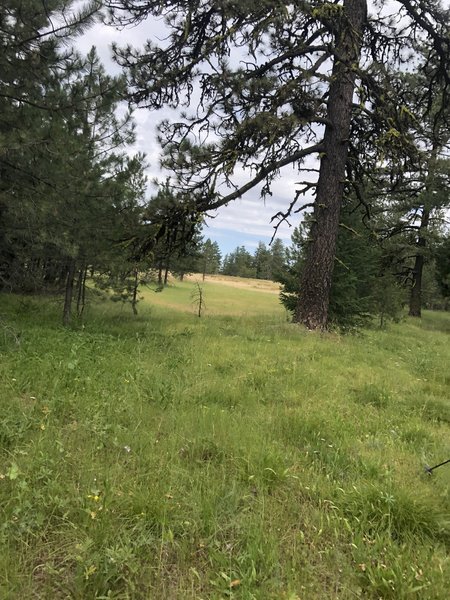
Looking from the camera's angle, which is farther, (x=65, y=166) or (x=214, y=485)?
(x=65, y=166)

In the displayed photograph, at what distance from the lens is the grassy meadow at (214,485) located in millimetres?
2053

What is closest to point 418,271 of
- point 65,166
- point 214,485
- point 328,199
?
point 328,199

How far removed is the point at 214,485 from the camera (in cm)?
271

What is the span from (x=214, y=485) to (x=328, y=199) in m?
7.54

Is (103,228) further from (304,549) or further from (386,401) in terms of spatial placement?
(304,549)

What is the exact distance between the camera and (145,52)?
8789 mm

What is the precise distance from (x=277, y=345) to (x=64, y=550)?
217 inches

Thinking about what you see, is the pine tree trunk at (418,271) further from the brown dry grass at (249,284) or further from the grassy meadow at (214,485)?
the brown dry grass at (249,284)

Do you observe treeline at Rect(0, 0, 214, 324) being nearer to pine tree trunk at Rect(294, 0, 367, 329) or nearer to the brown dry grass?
pine tree trunk at Rect(294, 0, 367, 329)

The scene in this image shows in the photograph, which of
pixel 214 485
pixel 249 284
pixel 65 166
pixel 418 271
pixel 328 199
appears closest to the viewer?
pixel 214 485

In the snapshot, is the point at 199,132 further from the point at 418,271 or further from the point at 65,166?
the point at 418,271

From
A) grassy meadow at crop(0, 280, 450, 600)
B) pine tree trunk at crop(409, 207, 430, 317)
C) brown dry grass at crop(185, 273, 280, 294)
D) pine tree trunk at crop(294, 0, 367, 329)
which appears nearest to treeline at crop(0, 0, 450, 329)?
Result: pine tree trunk at crop(294, 0, 367, 329)

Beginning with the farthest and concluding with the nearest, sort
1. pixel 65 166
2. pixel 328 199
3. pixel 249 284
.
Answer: pixel 249 284, pixel 328 199, pixel 65 166

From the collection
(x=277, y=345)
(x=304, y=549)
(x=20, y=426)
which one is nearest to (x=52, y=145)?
(x=20, y=426)
